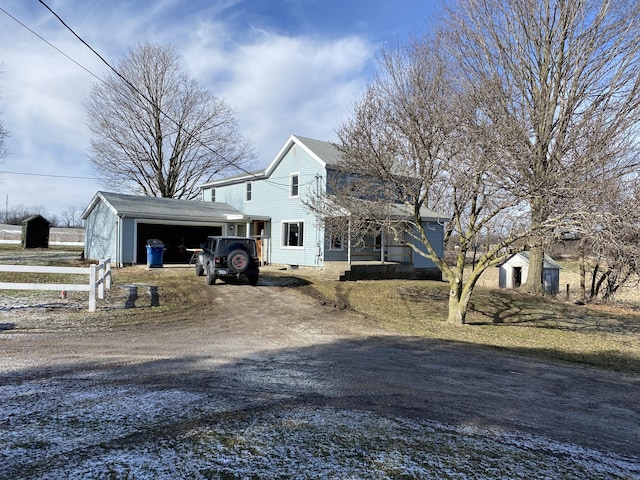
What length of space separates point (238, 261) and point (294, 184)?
28.8 feet

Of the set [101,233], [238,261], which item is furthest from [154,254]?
[238,261]

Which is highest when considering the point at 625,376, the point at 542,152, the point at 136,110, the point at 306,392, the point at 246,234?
the point at 136,110

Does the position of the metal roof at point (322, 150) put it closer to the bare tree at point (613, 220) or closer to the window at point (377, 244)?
the window at point (377, 244)

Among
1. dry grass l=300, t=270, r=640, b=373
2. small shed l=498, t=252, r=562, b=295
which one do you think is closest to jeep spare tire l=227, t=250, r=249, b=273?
dry grass l=300, t=270, r=640, b=373

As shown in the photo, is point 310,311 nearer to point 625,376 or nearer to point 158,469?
point 625,376

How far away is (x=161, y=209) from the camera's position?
76.1 ft

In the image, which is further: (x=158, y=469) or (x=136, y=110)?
(x=136, y=110)

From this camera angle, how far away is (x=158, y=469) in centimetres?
288

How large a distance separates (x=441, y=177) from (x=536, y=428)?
7.59 meters

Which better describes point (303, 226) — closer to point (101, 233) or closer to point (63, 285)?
point (101, 233)

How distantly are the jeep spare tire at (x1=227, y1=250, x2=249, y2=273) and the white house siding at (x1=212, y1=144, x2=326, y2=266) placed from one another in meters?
5.51

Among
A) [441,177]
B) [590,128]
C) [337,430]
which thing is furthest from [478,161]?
[337,430]

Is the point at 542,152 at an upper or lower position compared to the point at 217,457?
upper

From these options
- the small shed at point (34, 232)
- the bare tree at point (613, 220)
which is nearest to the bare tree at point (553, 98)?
the bare tree at point (613, 220)
